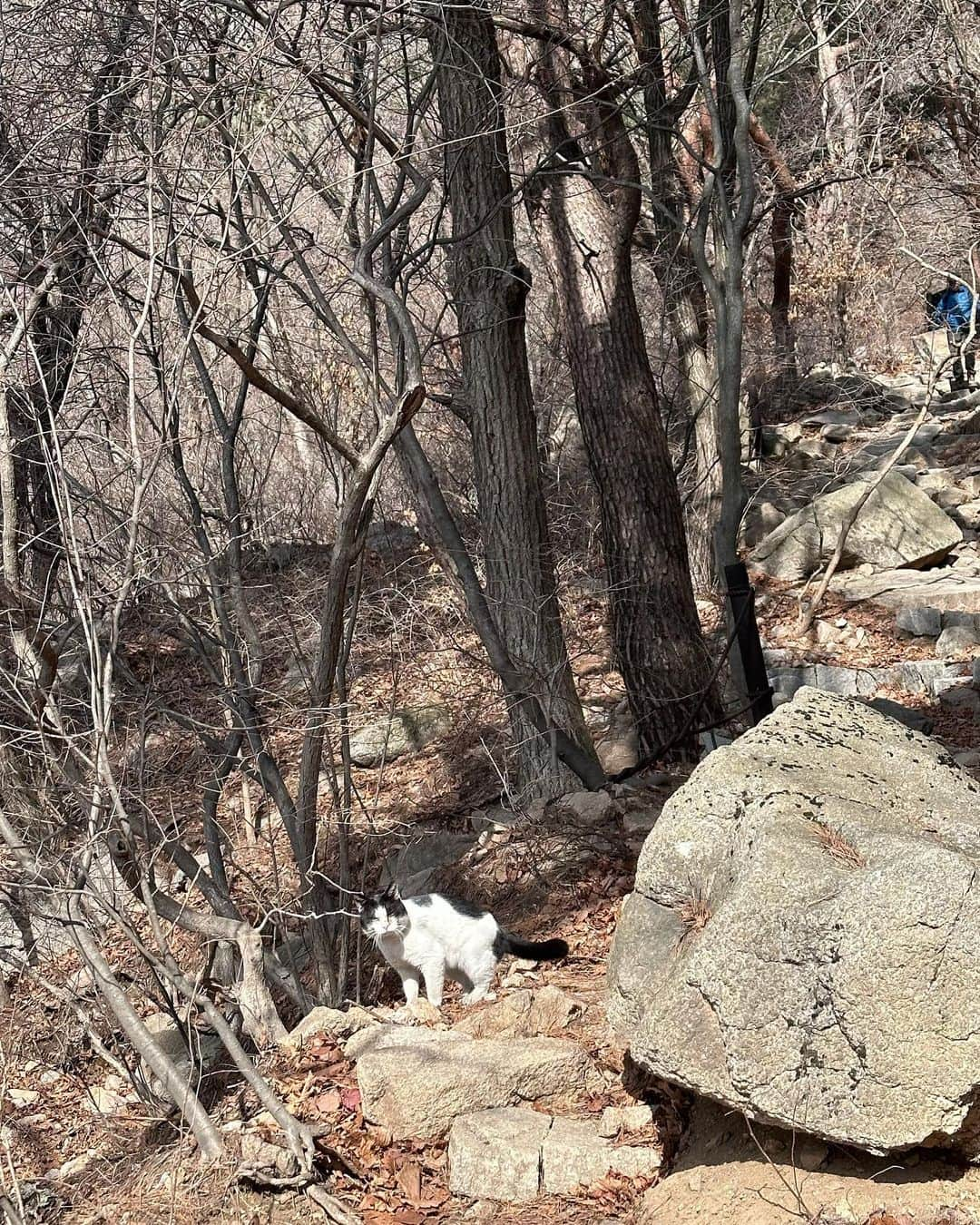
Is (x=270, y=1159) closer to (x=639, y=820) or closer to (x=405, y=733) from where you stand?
(x=639, y=820)

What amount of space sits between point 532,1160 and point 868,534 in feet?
33.8

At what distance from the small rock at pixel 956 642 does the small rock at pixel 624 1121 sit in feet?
23.9

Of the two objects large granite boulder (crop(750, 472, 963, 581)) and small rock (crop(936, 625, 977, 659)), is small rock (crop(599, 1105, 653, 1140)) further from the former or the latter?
large granite boulder (crop(750, 472, 963, 581))

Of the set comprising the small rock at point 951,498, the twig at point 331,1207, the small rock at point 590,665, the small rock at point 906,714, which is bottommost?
the twig at point 331,1207

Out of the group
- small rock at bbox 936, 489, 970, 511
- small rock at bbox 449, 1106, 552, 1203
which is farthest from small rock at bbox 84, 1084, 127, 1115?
small rock at bbox 936, 489, 970, 511

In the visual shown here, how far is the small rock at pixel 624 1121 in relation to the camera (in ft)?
13.4

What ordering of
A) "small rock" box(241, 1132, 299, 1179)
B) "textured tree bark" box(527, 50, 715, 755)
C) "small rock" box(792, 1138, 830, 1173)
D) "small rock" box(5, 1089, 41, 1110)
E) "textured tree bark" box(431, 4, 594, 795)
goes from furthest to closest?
1. "textured tree bark" box(527, 50, 715, 755)
2. "textured tree bark" box(431, 4, 594, 795)
3. "small rock" box(5, 1089, 41, 1110)
4. "small rock" box(241, 1132, 299, 1179)
5. "small rock" box(792, 1138, 830, 1173)

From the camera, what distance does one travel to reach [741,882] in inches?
143

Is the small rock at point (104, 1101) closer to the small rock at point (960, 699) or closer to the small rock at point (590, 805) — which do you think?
the small rock at point (590, 805)

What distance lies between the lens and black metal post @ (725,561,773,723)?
20.6 feet

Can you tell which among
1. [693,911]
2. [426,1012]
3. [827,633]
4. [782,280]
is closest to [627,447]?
[827,633]

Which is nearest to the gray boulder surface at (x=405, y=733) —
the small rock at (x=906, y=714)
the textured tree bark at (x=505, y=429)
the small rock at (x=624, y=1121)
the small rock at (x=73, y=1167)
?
the textured tree bark at (x=505, y=429)

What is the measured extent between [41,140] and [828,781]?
4.44 meters

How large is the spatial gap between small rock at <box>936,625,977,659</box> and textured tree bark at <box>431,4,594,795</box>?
403 centimetres
